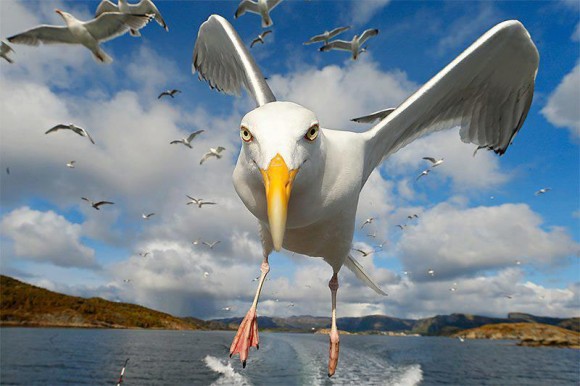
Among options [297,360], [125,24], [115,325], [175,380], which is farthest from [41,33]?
[115,325]

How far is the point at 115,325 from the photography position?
142 m

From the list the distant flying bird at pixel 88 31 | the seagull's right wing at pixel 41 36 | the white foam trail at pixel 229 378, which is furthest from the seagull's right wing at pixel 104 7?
the white foam trail at pixel 229 378

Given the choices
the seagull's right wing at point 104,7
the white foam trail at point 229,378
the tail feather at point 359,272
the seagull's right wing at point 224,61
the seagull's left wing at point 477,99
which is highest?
the seagull's right wing at point 104,7

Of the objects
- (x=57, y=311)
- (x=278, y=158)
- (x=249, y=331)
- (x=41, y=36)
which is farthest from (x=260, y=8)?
(x=57, y=311)

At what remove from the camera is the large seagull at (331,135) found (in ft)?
7.70

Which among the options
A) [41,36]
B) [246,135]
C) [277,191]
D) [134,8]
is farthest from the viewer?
[134,8]

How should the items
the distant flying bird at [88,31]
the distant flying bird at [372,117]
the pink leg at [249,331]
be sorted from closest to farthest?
the pink leg at [249,331], the distant flying bird at [372,117], the distant flying bird at [88,31]

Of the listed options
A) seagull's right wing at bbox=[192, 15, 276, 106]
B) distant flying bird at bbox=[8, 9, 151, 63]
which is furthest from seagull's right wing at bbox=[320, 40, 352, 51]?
seagull's right wing at bbox=[192, 15, 276, 106]

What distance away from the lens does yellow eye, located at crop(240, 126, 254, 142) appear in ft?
7.78

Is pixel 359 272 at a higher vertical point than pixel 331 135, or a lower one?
lower

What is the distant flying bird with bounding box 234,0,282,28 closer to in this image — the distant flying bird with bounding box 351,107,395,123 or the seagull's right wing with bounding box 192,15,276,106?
A: the seagull's right wing with bounding box 192,15,276,106

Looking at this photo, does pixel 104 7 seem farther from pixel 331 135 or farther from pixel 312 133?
pixel 312 133

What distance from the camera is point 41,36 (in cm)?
1043

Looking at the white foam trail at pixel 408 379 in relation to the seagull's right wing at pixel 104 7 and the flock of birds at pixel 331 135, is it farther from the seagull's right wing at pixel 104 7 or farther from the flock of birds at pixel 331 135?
the flock of birds at pixel 331 135
